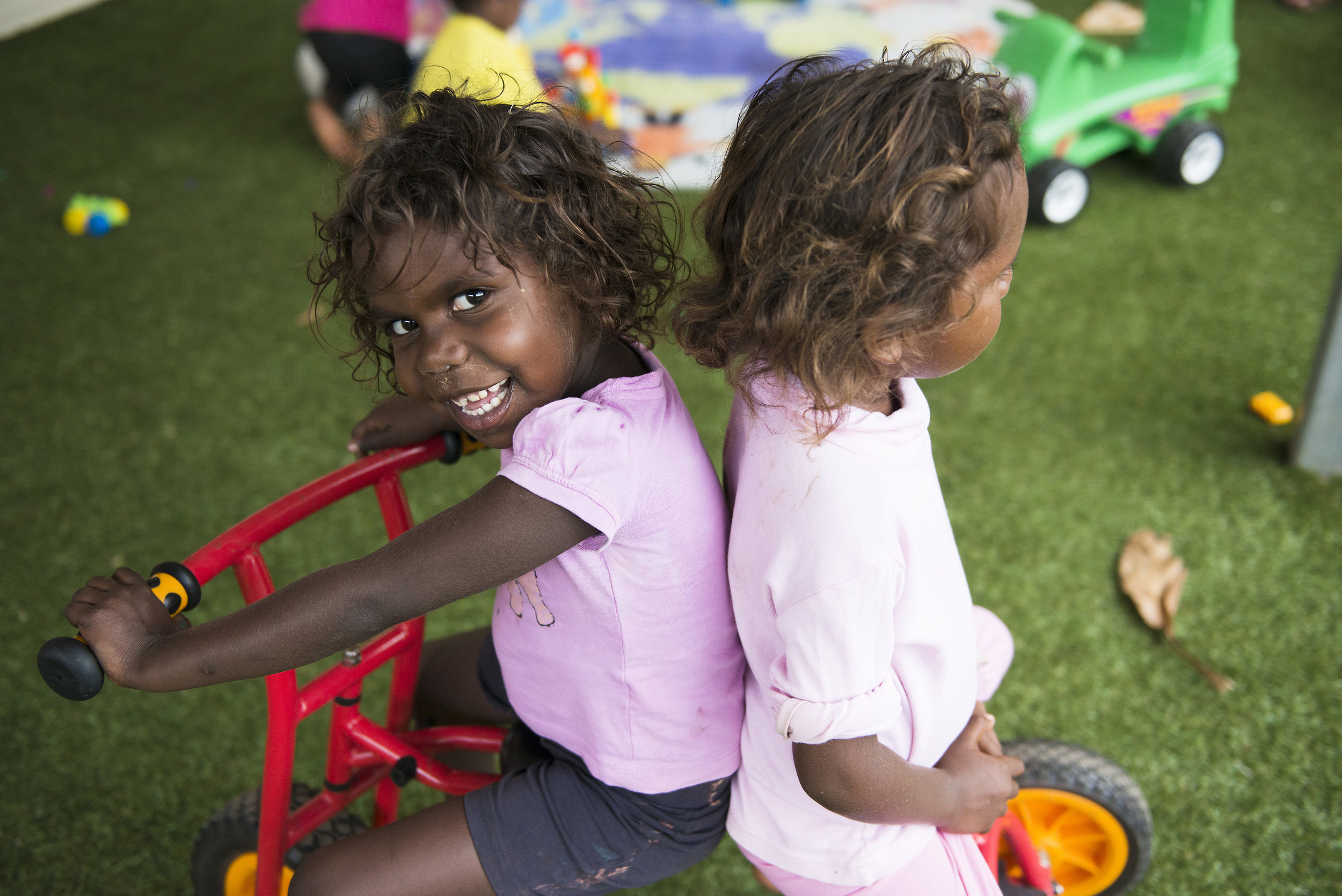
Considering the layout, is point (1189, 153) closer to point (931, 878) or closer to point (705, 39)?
point (705, 39)

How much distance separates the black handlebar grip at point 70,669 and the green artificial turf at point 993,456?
0.46m

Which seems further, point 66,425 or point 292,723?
point 66,425

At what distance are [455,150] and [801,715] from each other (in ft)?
1.84

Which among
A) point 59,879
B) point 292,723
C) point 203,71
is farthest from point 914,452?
point 203,71

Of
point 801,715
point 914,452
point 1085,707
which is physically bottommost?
point 1085,707

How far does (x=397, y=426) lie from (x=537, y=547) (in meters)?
0.42

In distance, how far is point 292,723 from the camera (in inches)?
40.6

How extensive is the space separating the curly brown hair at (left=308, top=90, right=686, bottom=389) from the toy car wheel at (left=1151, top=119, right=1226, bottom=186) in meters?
2.33

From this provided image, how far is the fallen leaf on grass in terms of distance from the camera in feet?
5.49

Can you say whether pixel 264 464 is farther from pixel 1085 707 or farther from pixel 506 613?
pixel 1085 707

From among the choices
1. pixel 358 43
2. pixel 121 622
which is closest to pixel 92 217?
pixel 358 43

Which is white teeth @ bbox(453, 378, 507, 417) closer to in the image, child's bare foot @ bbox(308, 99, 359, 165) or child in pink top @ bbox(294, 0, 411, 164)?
child in pink top @ bbox(294, 0, 411, 164)

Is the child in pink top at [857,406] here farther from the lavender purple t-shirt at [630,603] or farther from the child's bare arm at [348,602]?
the child's bare arm at [348,602]

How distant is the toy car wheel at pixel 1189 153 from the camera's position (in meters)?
2.75
